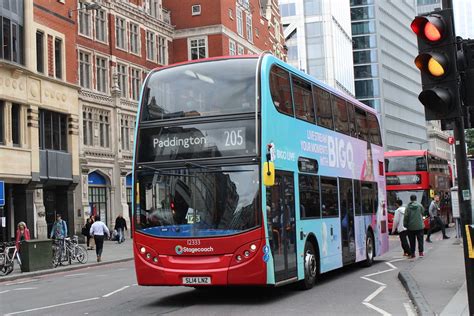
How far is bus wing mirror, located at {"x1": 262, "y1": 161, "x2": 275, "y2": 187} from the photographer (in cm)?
1077

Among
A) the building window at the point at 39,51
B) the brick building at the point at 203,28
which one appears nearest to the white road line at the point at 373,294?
the building window at the point at 39,51

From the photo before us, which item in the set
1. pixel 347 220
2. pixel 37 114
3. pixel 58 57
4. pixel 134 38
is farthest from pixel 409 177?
pixel 134 38

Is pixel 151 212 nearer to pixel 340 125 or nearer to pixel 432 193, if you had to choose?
pixel 340 125

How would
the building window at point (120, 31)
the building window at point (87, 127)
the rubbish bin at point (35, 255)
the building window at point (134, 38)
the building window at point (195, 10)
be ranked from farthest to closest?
the building window at point (195, 10) < the building window at point (134, 38) < the building window at point (120, 31) < the building window at point (87, 127) < the rubbish bin at point (35, 255)

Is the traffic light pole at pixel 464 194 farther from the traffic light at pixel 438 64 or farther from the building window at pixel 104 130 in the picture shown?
the building window at pixel 104 130

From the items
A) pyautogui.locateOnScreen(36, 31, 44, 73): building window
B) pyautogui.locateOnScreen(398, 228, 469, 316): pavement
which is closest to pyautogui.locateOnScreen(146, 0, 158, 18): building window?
pyautogui.locateOnScreen(36, 31, 44, 73): building window

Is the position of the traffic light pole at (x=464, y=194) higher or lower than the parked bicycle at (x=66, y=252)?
higher

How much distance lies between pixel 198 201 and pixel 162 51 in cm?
4208

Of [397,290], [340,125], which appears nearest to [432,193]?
[340,125]

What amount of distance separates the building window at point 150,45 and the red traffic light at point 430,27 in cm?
4254

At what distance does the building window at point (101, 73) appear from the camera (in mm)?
43500

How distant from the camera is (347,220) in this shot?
15750mm

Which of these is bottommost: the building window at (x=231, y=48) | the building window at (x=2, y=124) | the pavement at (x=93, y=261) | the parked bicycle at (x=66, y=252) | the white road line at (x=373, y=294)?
the pavement at (x=93, y=261)

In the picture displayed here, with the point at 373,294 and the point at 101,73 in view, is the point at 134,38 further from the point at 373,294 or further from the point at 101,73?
the point at 373,294
